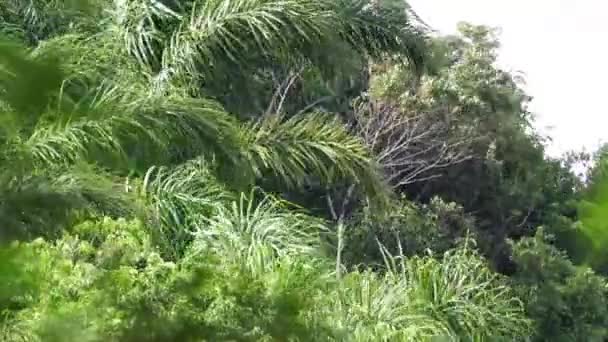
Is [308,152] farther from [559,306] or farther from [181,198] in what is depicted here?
[559,306]

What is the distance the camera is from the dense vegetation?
3412 mm

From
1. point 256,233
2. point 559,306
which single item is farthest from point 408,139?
point 256,233

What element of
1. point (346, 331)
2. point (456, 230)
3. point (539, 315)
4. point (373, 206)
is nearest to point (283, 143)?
point (373, 206)

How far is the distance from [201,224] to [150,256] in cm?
117

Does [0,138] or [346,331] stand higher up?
[0,138]

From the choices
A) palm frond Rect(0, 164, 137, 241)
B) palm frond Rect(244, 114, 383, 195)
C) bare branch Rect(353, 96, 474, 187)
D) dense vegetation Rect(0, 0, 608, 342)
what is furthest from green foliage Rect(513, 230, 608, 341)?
palm frond Rect(0, 164, 137, 241)

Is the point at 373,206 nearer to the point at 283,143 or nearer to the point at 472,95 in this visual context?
the point at 283,143

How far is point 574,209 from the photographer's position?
Result: 2.22 metres

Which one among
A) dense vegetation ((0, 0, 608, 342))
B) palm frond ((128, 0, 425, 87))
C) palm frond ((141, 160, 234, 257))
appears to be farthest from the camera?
palm frond ((128, 0, 425, 87))

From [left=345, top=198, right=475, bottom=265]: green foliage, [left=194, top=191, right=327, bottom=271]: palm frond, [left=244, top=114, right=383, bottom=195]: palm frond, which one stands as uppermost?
[left=244, top=114, right=383, bottom=195]: palm frond

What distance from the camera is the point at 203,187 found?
8016mm

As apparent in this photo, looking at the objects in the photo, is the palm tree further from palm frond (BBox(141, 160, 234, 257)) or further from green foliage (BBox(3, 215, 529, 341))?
green foliage (BBox(3, 215, 529, 341))

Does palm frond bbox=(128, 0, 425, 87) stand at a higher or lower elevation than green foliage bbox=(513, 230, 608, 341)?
higher

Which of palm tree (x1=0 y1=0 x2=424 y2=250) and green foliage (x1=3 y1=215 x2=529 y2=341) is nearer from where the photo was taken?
green foliage (x1=3 y1=215 x2=529 y2=341)
